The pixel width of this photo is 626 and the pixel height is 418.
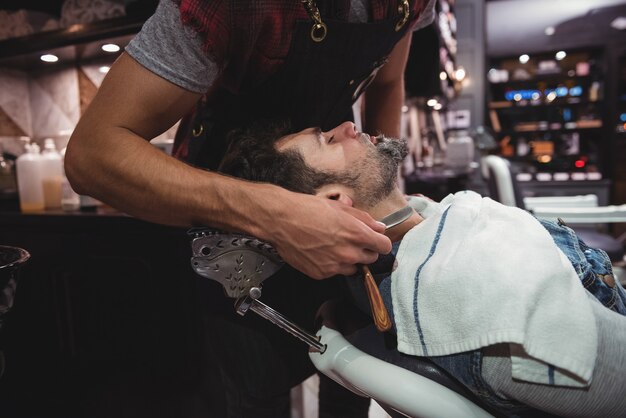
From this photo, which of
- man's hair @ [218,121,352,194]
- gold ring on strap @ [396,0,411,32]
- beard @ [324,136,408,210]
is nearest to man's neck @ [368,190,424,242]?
beard @ [324,136,408,210]

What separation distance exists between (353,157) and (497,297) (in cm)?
55

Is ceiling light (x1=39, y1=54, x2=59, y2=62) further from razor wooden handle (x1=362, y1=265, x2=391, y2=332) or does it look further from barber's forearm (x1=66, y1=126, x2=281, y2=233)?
razor wooden handle (x1=362, y1=265, x2=391, y2=332)

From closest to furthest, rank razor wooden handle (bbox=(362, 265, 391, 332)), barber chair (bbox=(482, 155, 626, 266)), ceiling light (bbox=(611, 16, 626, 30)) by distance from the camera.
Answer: razor wooden handle (bbox=(362, 265, 391, 332)) → barber chair (bbox=(482, 155, 626, 266)) → ceiling light (bbox=(611, 16, 626, 30))

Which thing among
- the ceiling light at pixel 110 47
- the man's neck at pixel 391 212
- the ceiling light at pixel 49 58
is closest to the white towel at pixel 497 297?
the man's neck at pixel 391 212

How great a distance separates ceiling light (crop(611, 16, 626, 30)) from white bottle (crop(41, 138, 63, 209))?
23.6ft

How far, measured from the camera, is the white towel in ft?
2.34

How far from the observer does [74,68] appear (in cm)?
241

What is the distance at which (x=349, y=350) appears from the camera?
90cm

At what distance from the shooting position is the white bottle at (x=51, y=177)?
210cm

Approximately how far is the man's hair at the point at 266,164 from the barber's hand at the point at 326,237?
0.92 feet

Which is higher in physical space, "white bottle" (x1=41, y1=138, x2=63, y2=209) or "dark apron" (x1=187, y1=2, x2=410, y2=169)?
"dark apron" (x1=187, y1=2, x2=410, y2=169)

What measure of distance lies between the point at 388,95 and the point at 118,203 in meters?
1.11

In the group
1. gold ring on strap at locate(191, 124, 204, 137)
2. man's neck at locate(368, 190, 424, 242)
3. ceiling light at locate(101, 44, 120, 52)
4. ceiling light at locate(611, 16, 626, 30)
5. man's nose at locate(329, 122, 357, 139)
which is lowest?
man's neck at locate(368, 190, 424, 242)

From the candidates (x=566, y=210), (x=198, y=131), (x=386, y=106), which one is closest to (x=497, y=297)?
(x=198, y=131)
